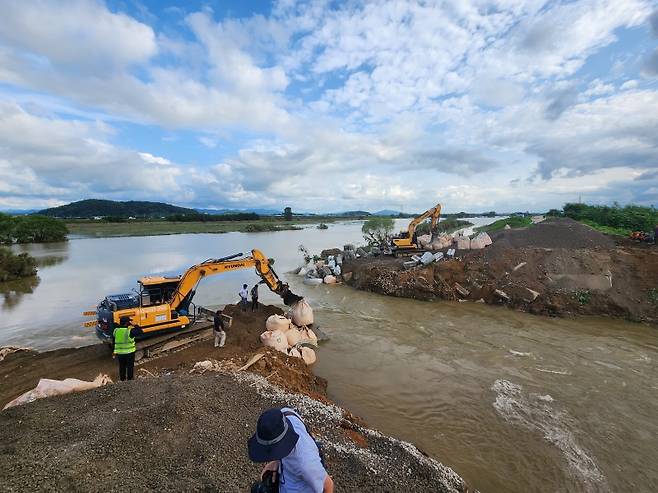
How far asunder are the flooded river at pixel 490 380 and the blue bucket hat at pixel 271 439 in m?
4.79

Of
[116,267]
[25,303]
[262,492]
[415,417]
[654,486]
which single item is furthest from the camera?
[116,267]

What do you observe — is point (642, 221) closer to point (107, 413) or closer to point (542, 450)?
point (542, 450)

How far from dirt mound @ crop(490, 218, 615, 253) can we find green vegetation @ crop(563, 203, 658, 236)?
24.7 feet

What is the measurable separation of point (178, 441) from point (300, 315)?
708 cm

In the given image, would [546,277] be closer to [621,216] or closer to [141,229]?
[621,216]

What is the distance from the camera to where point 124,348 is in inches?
295

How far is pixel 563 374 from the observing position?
9.57 metres

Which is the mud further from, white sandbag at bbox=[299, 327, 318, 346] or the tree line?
the tree line

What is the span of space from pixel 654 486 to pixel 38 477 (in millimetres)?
8720

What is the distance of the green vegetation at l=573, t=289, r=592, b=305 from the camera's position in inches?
591

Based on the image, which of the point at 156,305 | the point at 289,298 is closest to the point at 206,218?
the point at 289,298

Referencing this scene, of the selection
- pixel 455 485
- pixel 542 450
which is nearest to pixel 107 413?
pixel 455 485

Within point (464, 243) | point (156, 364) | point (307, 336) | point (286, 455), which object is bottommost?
point (307, 336)

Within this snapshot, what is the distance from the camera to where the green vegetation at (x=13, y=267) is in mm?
22188
